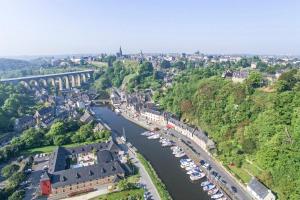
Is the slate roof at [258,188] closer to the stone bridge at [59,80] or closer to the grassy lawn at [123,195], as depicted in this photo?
the grassy lawn at [123,195]

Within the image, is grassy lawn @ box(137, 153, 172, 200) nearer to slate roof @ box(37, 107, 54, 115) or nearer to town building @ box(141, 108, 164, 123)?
town building @ box(141, 108, 164, 123)

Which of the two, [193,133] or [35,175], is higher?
[193,133]

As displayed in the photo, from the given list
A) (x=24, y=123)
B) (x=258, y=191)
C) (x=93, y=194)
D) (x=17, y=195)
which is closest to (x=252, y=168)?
(x=258, y=191)

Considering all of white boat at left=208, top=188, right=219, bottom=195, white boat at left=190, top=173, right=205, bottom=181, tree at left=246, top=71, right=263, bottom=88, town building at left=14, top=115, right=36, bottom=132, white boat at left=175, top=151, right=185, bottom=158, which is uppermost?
tree at left=246, top=71, right=263, bottom=88

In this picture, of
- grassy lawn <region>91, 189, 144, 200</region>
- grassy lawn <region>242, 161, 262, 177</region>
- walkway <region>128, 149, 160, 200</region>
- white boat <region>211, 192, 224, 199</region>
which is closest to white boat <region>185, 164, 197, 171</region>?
walkway <region>128, 149, 160, 200</region>

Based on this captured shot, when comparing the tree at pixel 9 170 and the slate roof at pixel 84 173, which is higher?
the slate roof at pixel 84 173

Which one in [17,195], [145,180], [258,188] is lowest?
[145,180]

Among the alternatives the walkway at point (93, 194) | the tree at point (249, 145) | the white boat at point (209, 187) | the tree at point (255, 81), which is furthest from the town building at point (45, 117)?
the tree at point (255, 81)

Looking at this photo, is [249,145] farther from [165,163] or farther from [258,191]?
[165,163]
